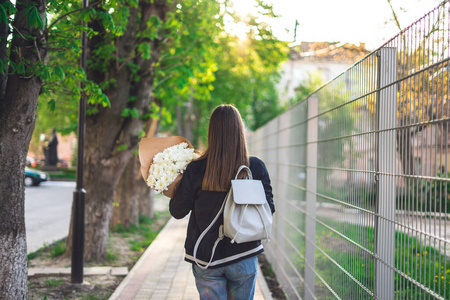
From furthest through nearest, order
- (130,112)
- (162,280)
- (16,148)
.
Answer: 1. (130,112)
2. (162,280)
3. (16,148)

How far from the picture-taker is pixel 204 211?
10.3 ft

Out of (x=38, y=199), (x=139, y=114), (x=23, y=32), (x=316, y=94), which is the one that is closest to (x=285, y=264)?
(x=316, y=94)

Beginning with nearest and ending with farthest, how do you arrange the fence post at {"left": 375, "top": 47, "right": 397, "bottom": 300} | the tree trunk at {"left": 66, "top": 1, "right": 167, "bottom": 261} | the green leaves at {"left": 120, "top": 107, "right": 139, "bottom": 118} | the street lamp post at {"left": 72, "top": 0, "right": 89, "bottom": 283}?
the fence post at {"left": 375, "top": 47, "right": 397, "bottom": 300}
the street lamp post at {"left": 72, "top": 0, "right": 89, "bottom": 283}
the green leaves at {"left": 120, "top": 107, "right": 139, "bottom": 118}
the tree trunk at {"left": 66, "top": 1, "right": 167, "bottom": 261}

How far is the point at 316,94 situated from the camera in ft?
17.3

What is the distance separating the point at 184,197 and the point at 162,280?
4040mm

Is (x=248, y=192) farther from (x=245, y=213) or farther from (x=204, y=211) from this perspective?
(x=204, y=211)

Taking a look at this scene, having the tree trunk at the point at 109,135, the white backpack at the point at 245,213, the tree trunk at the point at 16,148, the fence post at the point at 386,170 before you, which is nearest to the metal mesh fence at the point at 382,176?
the fence post at the point at 386,170

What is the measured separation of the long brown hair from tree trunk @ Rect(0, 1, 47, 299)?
2.16 metres

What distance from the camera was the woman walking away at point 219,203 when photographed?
310 centimetres

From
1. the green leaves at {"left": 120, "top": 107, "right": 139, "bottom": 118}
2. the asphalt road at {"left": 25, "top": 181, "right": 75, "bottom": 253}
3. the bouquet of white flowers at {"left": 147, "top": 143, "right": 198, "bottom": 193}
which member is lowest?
the asphalt road at {"left": 25, "top": 181, "right": 75, "bottom": 253}

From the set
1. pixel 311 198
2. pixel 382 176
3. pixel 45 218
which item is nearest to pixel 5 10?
pixel 382 176

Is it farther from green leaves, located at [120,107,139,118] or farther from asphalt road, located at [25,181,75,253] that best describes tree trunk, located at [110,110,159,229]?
green leaves, located at [120,107,139,118]

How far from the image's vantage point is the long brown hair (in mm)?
3104

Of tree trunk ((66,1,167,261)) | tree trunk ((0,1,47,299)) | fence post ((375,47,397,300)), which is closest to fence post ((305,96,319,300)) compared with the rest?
fence post ((375,47,397,300))
